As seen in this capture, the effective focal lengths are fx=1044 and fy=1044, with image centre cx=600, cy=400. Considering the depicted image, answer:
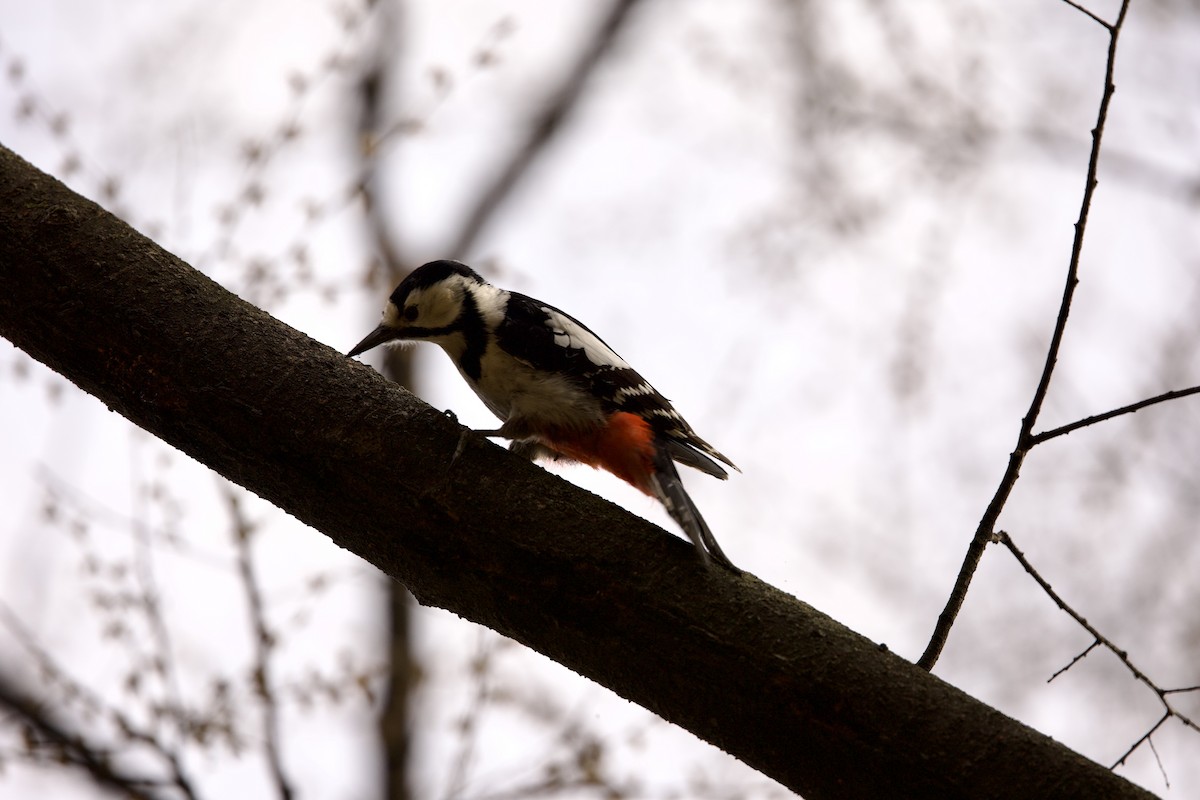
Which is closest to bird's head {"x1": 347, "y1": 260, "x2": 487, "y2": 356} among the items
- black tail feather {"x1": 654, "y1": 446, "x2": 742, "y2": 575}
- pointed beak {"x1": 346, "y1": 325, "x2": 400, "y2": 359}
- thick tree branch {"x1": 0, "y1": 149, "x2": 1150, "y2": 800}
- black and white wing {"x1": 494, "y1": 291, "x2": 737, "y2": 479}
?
pointed beak {"x1": 346, "y1": 325, "x2": 400, "y2": 359}

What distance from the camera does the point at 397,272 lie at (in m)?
6.51

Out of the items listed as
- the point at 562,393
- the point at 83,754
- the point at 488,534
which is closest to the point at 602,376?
the point at 562,393

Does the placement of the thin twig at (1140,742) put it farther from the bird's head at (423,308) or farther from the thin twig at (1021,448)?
the bird's head at (423,308)

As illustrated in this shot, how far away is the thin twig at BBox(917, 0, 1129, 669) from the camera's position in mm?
1985

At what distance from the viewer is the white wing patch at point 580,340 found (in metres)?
3.04

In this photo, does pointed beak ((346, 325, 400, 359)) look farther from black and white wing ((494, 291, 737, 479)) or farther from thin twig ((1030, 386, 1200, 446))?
thin twig ((1030, 386, 1200, 446))

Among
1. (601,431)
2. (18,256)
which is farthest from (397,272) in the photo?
(18,256)

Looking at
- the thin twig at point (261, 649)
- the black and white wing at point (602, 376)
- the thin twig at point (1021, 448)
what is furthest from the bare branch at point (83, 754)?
the thin twig at point (1021, 448)

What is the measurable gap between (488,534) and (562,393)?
3.22ft

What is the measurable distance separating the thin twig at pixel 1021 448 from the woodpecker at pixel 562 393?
2.86 ft

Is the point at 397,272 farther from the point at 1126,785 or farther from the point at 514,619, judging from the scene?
the point at 1126,785

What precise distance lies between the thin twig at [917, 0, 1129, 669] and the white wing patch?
1.29 metres

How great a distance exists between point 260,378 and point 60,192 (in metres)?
0.66

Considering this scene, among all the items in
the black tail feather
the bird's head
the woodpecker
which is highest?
the bird's head
